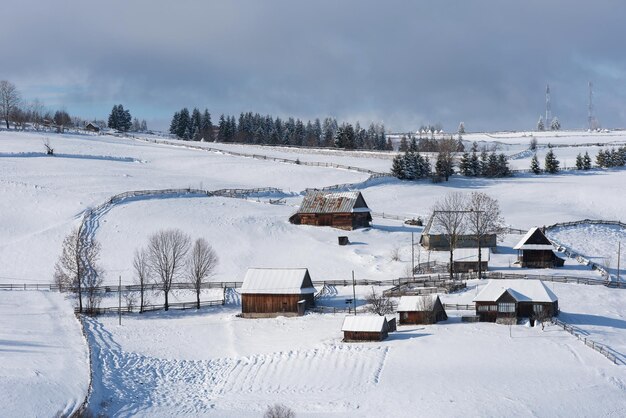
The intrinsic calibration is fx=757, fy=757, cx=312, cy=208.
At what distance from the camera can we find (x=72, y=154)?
102938 mm

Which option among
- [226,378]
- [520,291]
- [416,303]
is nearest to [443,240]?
[520,291]

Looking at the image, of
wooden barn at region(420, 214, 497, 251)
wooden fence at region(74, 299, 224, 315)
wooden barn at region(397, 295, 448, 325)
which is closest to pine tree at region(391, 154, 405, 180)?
wooden barn at region(420, 214, 497, 251)

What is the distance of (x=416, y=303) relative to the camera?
149 ft

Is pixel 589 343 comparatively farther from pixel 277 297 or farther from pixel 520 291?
pixel 277 297

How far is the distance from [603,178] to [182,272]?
65.4 meters

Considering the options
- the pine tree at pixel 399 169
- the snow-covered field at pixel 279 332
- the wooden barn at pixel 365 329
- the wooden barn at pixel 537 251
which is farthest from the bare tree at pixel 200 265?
the pine tree at pixel 399 169

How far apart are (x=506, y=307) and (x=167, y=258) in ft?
81.4

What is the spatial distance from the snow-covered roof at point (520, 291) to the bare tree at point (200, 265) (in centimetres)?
1940

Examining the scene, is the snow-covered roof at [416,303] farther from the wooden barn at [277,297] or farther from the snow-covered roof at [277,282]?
the snow-covered roof at [277,282]

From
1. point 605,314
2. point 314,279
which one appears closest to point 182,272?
point 314,279

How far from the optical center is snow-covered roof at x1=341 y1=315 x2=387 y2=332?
41.4 m

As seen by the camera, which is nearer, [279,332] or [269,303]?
[279,332]

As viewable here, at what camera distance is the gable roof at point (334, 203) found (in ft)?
236

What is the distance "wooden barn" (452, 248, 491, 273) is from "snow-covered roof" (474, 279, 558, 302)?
10.4 m
